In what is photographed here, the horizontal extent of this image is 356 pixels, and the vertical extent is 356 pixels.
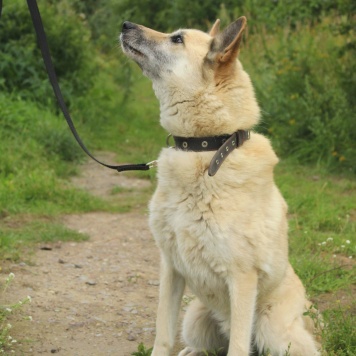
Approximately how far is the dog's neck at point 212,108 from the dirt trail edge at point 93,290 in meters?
1.39

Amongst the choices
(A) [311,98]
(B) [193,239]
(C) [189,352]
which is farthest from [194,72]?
(A) [311,98]

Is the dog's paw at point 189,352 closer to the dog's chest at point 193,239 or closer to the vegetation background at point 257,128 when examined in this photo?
the dog's chest at point 193,239

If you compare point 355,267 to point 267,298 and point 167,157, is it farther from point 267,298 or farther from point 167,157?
point 167,157

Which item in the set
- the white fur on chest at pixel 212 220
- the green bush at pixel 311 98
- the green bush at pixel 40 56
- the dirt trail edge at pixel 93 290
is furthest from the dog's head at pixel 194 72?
the green bush at pixel 40 56

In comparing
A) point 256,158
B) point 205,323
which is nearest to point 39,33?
point 256,158

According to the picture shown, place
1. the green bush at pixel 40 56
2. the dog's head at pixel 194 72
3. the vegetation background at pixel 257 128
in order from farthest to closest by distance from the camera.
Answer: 1. the green bush at pixel 40 56
2. the vegetation background at pixel 257 128
3. the dog's head at pixel 194 72

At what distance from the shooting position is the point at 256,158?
11.3 feet

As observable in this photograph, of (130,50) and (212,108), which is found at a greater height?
(130,50)

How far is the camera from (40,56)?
9.50 m

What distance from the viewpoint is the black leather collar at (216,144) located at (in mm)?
3355

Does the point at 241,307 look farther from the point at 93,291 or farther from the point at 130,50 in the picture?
the point at 93,291

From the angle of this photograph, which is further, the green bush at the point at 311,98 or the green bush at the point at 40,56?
the green bush at the point at 40,56

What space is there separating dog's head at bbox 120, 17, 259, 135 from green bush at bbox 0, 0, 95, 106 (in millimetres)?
5536

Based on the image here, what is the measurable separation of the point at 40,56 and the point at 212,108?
658 centimetres
